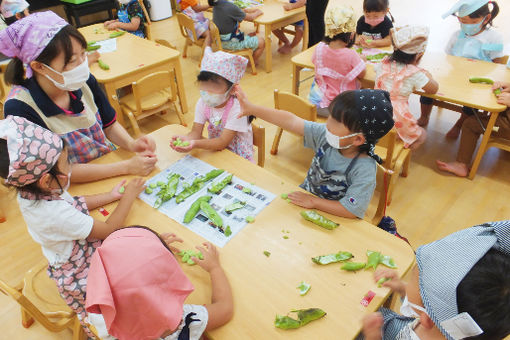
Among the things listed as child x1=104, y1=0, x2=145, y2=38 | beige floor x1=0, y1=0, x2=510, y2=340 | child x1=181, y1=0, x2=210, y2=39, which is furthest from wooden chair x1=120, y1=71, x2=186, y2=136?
child x1=181, y1=0, x2=210, y2=39

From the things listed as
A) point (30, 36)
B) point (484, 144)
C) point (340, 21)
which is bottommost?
point (484, 144)

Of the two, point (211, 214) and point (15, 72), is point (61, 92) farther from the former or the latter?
point (211, 214)

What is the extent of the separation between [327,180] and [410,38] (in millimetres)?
1504

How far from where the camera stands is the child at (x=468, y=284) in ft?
2.66

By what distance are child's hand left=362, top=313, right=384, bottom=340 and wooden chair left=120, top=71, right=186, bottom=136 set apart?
2.73m

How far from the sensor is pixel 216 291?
1268 mm

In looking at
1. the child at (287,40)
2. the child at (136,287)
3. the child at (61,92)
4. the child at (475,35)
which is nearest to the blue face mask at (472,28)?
the child at (475,35)

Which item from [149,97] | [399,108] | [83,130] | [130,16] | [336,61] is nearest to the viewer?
[83,130]

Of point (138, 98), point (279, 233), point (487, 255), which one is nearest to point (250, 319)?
point (279, 233)

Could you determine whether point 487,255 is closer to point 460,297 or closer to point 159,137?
point 460,297

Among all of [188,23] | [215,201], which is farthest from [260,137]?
[188,23]

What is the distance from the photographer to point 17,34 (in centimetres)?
164

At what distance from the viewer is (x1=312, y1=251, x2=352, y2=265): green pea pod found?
1.37m

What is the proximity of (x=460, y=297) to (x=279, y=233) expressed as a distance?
0.78 metres
